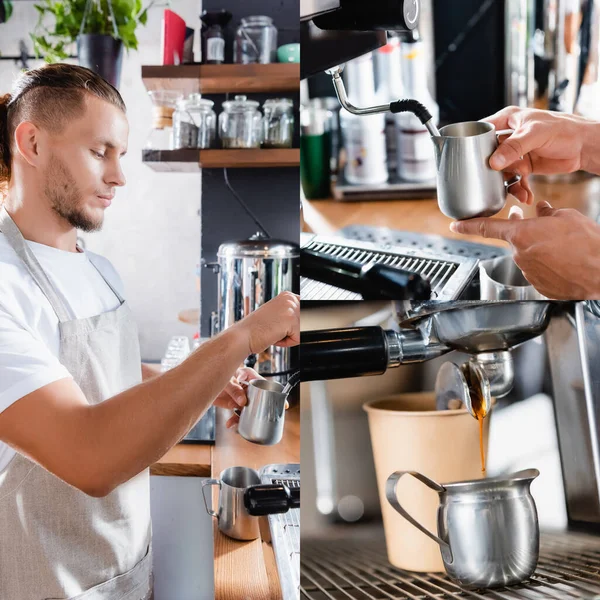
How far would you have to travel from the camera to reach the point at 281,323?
942 millimetres

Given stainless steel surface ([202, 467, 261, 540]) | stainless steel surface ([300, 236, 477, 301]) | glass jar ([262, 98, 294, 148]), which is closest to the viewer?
stainless steel surface ([300, 236, 477, 301])

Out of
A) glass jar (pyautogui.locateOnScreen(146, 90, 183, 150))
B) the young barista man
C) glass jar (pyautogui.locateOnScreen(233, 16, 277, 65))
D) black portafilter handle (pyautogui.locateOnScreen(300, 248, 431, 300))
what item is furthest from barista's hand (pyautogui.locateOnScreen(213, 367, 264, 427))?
glass jar (pyautogui.locateOnScreen(233, 16, 277, 65))

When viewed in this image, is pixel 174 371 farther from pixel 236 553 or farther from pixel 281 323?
pixel 236 553

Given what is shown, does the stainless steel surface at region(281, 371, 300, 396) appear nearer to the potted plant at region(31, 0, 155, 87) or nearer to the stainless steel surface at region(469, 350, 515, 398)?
the stainless steel surface at region(469, 350, 515, 398)

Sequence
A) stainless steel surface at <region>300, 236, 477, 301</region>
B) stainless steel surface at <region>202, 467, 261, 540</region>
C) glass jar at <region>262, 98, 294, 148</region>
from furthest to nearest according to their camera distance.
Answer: glass jar at <region>262, 98, 294, 148</region> < stainless steel surface at <region>202, 467, 261, 540</region> < stainless steel surface at <region>300, 236, 477, 301</region>

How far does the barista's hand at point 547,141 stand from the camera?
904mm

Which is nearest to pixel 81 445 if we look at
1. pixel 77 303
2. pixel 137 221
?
pixel 77 303

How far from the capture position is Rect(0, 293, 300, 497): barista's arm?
32.1 inches

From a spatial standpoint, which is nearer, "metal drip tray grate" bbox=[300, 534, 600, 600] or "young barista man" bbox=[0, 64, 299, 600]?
"young barista man" bbox=[0, 64, 299, 600]

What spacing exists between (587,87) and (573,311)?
1.08ft

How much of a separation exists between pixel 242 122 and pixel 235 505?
0.65m

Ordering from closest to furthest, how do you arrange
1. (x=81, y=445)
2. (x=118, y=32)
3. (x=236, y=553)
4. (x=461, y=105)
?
(x=81, y=445)
(x=461, y=105)
(x=236, y=553)
(x=118, y=32)

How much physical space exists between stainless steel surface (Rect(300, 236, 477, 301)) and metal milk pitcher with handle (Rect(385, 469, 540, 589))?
26cm

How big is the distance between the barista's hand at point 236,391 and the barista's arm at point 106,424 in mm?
161
